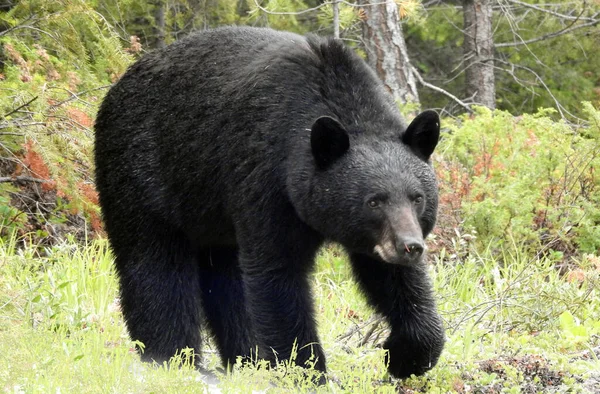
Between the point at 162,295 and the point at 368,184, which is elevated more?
the point at 368,184

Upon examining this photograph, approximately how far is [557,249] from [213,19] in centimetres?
711

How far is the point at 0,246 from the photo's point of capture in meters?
7.46

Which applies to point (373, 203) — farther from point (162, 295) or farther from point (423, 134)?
point (162, 295)

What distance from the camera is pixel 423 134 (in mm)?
4785

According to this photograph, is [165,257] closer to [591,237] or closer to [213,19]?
[591,237]

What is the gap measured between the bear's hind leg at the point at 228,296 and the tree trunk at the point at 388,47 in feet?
17.5

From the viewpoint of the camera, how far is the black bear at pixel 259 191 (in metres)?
4.67

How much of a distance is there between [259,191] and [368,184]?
583mm

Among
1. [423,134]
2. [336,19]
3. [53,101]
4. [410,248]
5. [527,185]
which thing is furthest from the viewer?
[336,19]

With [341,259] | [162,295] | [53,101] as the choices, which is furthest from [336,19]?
[162,295]

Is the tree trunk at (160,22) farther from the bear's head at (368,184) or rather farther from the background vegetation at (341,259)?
the bear's head at (368,184)

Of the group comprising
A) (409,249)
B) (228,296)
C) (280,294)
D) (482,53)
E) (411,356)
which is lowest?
(482,53)

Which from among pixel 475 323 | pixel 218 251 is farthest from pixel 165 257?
pixel 475 323

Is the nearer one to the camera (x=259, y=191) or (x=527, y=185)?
(x=259, y=191)
